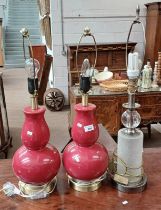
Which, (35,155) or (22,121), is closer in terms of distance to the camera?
(35,155)

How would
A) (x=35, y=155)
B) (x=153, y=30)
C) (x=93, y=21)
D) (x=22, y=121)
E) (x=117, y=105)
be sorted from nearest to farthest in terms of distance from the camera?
(x=35, y=155), (x=117, y=105), (x=22, y=121), (x=153, y=30), (x=93, y=21)

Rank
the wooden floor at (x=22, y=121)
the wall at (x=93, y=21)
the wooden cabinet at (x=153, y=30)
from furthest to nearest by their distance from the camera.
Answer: the wall at (x=93, y=21), the wooden cabinet at (x=153, y=30), the wooden floor at (x=22, y=121)

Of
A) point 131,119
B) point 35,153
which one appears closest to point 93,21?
point 131,119

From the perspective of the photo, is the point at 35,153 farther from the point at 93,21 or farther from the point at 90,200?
the point at 93,21

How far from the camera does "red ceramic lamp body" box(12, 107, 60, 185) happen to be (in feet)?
3.07

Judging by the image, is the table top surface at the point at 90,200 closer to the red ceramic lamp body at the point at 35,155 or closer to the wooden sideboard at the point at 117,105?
the red ceramic lamp body at the point at 35,155

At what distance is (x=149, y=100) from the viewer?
2.81 metres

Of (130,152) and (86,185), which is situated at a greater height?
(130,152)

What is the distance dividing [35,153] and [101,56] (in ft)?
10.5

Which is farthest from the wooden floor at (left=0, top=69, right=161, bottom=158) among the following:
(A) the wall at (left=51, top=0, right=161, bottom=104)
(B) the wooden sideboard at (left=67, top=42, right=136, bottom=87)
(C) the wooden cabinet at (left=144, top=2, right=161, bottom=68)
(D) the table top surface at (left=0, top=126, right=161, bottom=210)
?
(D) the table top surface at (left=0, top=126, right=161, bottom=210)

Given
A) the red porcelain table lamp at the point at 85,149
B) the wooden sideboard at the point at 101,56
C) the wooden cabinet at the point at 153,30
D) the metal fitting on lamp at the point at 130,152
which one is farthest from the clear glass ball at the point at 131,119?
the wooden cabinet at the point at 153,30

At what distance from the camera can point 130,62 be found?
3.10 feet

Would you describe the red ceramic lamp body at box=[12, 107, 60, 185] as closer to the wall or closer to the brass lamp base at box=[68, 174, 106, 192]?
the brass lamp base at box=[68, 174, 106, 192]

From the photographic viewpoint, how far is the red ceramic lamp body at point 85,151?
3.14ft
